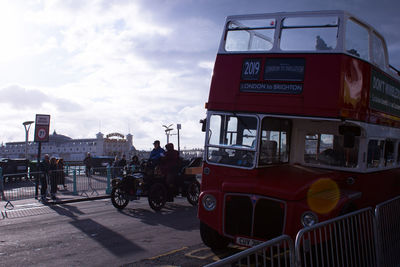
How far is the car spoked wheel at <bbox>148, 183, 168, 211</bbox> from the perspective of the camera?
12961 mm

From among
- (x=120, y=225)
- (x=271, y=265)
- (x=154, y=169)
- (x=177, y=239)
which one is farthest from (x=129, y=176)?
(x=271, y=265)

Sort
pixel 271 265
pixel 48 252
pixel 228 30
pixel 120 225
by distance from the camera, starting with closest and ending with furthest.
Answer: pixel 271 265, pixel 48 252, pixel 228 30, pixel 120 225

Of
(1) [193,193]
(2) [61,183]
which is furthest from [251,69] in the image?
(2) [61,183]

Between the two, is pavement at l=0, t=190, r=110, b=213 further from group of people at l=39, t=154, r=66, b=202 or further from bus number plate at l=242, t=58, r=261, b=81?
bus number plate at l=242, t=58, r=261, b=81

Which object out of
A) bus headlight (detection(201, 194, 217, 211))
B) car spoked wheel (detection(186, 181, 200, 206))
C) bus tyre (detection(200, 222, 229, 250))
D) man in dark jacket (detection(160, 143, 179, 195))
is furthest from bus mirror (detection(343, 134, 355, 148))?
car spoked wheel (detection(186, 181, 200, 206))

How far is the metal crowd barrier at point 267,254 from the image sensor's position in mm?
3480

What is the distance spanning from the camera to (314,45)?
733 centimetres

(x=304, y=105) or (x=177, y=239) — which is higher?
(x=304, y=105)

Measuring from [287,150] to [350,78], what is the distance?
183 cm

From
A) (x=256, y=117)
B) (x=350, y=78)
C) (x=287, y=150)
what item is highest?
(x=350, y=78)

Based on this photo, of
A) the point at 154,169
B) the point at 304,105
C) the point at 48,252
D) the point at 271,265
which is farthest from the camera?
the point at 154,169

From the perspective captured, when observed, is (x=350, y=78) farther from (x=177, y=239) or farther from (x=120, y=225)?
(x=120, y=225)

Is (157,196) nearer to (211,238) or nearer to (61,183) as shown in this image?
(211,238)

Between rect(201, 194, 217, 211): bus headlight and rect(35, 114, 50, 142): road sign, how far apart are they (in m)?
10.8
